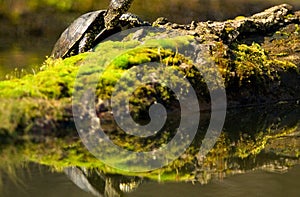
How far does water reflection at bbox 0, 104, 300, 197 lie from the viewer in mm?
4891

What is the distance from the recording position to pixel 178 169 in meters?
5.39

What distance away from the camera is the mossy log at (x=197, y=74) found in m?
6.18

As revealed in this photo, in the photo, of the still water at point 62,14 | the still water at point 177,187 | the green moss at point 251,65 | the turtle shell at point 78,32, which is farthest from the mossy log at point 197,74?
the still water at point 62,14

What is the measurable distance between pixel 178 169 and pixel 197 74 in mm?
2413

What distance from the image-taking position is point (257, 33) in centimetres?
950

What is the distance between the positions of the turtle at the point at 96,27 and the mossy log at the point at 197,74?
1.24 feet

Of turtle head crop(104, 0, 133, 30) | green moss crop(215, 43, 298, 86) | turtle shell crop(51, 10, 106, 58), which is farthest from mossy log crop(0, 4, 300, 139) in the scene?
turtle head crop(104, 0, 133, 30)

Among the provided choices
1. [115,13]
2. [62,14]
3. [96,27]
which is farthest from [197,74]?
[62,14]

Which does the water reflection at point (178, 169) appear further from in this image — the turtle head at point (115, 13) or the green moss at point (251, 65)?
the turtle head at point (115, 13)

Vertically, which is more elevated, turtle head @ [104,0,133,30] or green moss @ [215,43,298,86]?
turtle head @ [104,0,133,30]

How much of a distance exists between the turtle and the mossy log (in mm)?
378

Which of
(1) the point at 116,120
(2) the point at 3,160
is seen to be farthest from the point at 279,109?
(2) the point at 3,160

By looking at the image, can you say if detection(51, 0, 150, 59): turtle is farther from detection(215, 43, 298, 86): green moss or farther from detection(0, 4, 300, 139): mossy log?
detection(215, 43, 298, 86): green moss

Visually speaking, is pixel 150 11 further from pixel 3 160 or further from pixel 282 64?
pixel 3 160
